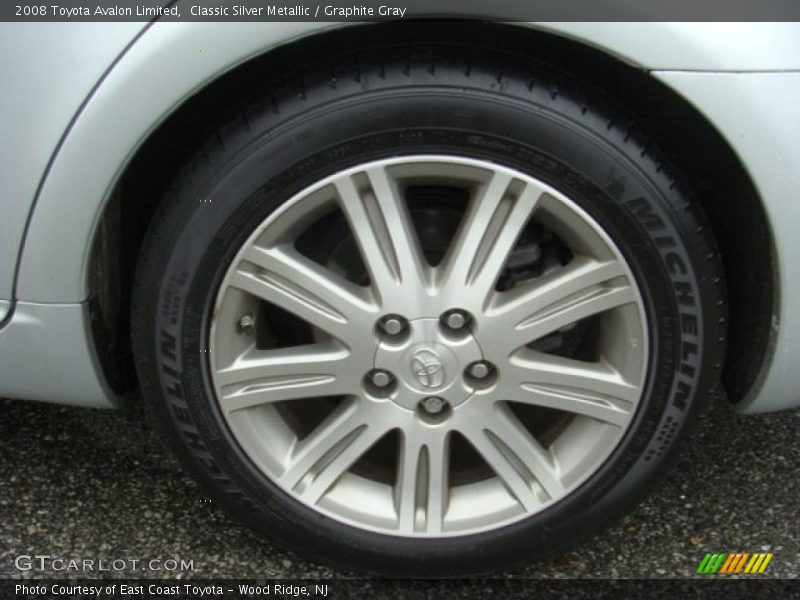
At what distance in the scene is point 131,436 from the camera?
8.05 ft

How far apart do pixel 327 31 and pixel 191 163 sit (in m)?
0.35

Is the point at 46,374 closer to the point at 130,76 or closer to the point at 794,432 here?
the point at 130,76

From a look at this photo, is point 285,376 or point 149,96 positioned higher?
point 149,96

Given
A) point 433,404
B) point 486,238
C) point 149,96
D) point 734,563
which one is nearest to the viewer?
point 149,96

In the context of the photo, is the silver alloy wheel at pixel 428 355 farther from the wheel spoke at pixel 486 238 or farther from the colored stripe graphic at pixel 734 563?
the colored stripe graphic at pixel 734 563

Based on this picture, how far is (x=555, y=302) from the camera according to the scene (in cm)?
184

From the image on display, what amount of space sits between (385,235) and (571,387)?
1.46ft

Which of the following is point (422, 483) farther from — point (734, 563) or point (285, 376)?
point (734, 563)

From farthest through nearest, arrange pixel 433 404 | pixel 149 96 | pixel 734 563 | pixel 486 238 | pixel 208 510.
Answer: pixel 208 510, pixel 734 563, pixel 433 404, pixel 486 238, pixel 149 96

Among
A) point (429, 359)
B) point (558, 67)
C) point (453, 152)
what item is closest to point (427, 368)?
point (429, 359)

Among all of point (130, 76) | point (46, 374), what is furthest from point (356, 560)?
point (130, 76)

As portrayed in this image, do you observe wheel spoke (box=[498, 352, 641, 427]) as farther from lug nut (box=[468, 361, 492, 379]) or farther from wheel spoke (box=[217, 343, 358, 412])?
wheel spoke (box=[217, 343, 358, 412])

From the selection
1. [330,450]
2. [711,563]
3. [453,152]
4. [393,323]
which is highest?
[453,152]

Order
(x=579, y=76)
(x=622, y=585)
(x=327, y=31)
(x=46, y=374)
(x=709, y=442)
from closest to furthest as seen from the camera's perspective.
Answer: (x=327, y=31)
(x=579, y=76)
(x=46, y=374)
(x=622, y=585)
(x=709, y=442)
